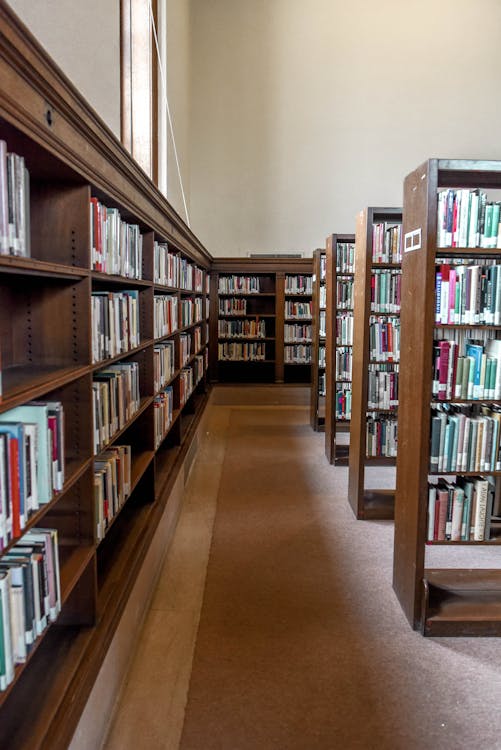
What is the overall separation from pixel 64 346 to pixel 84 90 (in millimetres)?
1649

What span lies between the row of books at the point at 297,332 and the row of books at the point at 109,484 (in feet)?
18.7

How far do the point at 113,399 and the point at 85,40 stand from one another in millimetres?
1762

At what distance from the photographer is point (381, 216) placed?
3.71m

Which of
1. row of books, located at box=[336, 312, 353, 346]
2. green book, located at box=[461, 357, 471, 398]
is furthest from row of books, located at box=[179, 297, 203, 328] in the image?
green book, located at box=[461, 357, 471, 398]

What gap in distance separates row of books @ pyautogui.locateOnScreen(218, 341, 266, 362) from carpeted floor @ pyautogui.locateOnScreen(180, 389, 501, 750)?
183 inches

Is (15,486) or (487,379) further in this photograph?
(487,379)

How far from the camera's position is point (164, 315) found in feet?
12.1

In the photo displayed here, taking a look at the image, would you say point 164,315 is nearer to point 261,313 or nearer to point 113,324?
point 113,324

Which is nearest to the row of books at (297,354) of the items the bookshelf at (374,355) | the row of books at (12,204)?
the bookshelf at (374,355)

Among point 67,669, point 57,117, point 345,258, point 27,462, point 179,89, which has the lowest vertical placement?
point 67,669

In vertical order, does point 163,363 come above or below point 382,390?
above

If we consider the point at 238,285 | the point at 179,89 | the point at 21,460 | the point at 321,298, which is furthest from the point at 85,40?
the point at 238,285

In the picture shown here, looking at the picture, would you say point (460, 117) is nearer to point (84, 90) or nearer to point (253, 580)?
point (84, 90)

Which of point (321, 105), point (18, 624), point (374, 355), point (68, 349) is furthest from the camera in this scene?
point (321, 105)
